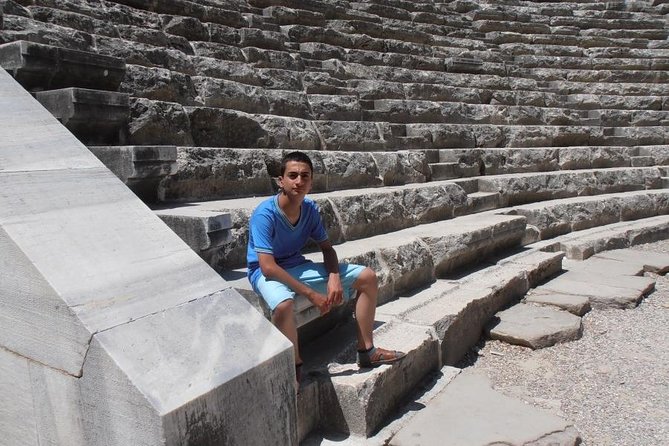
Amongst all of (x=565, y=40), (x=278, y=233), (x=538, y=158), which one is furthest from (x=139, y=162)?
(x=565, y=40)

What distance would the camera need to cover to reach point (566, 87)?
37.2 feet

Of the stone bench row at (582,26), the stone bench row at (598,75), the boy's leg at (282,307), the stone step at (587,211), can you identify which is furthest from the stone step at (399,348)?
the stone bench row at (582,26)

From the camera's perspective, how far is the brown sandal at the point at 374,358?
2.96m

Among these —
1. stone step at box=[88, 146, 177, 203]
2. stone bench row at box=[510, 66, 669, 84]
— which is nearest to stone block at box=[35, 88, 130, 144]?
stone step at box=[88, 146, 177, 203]

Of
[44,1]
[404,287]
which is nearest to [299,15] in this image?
[44,1]

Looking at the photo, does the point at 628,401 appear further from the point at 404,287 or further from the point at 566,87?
the point at 566,87

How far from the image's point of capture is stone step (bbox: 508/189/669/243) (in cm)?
705

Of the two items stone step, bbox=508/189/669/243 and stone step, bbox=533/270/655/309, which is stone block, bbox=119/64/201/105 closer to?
stone step, bbox=533/270/655/309

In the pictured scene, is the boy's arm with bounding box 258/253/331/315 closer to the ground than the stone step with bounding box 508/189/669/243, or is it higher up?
higher up

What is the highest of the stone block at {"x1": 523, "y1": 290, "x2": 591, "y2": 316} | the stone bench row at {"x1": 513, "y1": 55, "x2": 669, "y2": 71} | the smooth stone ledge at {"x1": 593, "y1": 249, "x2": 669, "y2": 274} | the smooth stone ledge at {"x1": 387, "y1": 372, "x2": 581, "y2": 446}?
the stone bench row at {"x1": 513, "y1": 55, "x2": 669, "y2": 71}

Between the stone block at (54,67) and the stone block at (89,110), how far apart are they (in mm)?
109

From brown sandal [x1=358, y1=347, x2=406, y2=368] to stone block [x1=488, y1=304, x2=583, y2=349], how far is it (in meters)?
1.62

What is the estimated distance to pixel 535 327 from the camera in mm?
4398

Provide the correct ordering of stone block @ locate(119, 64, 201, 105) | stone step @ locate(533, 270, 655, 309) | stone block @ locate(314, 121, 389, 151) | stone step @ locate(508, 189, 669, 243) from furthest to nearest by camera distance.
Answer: stone step @ locate(508, 189, 669, 243) < stone block @ locate(314, 121, 389, 151) < stone step @ locate(533, 270, 655, 309) < stone block @ locate(119, 64, 201, 105)
